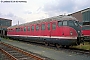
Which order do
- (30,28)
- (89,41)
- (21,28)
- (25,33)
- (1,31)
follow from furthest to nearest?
(1,31) < (21,28) < (25,33) < (30,28) < (89,41)

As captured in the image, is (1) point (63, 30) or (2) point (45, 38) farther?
(2) point (45, 38)

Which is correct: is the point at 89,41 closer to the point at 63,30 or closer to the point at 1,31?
the point at 63,30

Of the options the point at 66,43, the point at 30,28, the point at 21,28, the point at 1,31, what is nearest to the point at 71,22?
the point at 66,43

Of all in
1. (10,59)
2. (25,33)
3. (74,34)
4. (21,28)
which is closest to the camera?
(10,59)

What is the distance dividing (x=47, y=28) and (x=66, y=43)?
384 cm

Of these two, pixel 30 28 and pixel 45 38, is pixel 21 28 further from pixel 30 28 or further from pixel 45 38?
pixel 45 38

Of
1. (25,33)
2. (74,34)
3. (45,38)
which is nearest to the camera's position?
(74,34)

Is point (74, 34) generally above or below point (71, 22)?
below

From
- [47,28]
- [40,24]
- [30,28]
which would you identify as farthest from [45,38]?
[30,28]

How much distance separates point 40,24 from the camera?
18.8 m

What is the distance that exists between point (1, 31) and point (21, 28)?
21.2 metres

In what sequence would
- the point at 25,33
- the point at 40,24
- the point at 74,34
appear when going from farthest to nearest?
the point at 25,33, the point at 40,24, the point at 74,34

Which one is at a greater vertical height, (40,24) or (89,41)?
(40,24)

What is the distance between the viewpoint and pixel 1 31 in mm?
45562
